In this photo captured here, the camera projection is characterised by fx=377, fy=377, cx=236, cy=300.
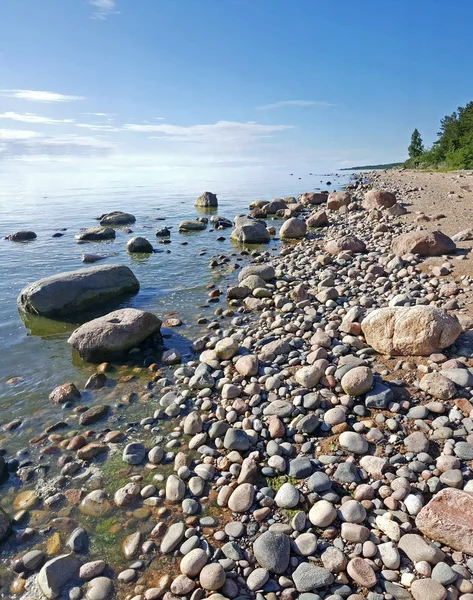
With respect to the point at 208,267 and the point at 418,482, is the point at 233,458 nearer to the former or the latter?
the point at 418,482

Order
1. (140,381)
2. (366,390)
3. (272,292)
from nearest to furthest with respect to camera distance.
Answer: (366,390) → (140,381) → (272,292)

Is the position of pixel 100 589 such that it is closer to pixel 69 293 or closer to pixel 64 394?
pixel 64 394

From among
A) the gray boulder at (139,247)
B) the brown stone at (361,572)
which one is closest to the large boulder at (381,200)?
the gray boulder at (139,247)

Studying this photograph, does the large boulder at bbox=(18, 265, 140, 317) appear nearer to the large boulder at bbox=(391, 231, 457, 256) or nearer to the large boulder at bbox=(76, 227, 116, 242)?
the large boulder at bbox=(391, 231, 457, 256)

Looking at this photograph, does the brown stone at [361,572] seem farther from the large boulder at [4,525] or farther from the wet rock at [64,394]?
the wet rock at [64,394]

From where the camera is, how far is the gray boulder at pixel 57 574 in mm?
3096

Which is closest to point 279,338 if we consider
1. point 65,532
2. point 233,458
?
point 233,458

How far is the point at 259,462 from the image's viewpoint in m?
4.29

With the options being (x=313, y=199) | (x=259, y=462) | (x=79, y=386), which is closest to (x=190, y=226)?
(x=313, y=199)

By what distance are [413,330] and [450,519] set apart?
2895 millimetres

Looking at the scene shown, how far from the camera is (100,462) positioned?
4.55 metres

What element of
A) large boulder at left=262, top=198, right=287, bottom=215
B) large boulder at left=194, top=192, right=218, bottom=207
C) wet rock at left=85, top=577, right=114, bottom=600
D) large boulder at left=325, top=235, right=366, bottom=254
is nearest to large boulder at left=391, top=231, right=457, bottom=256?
large boulder at left=325, top=235, right=366, bottom=254

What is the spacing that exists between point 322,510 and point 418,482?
3.31 feet

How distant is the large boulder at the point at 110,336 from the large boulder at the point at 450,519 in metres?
5.34
